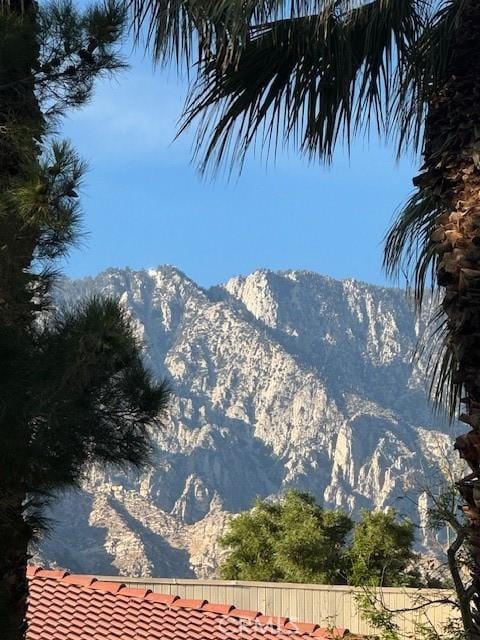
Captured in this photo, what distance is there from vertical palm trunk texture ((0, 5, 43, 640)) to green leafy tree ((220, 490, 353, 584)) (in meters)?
22.0

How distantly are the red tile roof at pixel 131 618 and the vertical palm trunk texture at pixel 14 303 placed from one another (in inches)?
229

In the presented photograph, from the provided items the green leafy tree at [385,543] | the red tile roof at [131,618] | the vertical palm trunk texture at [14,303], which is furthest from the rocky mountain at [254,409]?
the vertical palm trunk texture at [14,303]

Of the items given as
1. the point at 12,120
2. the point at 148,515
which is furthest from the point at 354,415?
the point at 12,120

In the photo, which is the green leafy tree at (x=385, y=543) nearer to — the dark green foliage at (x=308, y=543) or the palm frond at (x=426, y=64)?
the dark green foliage at (x=308, y=543)

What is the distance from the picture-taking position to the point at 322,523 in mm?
29281

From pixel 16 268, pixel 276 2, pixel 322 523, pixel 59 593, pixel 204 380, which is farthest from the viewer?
pixel 204 380

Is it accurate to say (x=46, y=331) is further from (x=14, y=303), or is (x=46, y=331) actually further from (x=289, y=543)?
(x=289, y=543)

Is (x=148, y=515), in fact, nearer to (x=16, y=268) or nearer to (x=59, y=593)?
(x=59, y=593)

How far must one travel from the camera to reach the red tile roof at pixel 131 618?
38.0ft

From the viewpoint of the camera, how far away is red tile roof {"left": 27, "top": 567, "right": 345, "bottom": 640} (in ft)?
38.0

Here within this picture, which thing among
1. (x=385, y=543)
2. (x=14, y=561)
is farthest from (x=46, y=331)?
(x=385, y=543)

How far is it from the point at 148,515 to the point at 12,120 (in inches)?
4979

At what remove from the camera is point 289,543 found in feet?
93.1

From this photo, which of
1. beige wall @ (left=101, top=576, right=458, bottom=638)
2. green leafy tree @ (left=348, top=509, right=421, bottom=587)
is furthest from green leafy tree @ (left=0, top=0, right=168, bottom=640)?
green leafy tree @ (left=348, top=509, right=421, bottom=587)
